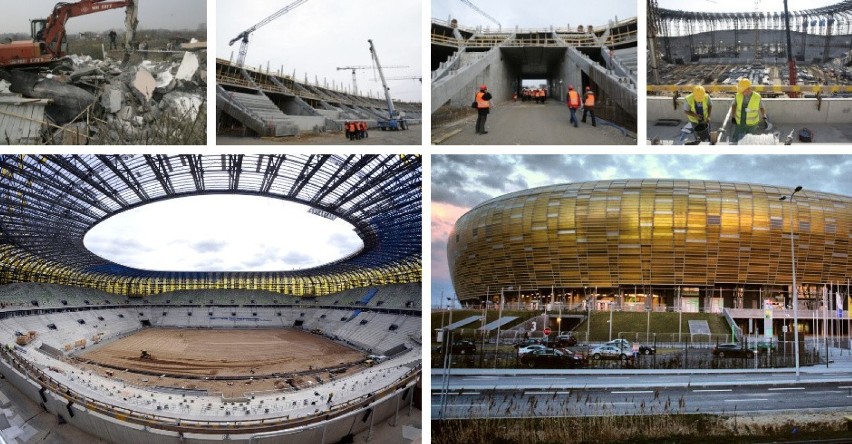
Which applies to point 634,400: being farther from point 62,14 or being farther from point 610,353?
point 62,14

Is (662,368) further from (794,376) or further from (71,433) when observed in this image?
(71,433)

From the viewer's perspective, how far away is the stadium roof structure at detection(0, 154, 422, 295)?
9.25 metres

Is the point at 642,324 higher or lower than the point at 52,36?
lower

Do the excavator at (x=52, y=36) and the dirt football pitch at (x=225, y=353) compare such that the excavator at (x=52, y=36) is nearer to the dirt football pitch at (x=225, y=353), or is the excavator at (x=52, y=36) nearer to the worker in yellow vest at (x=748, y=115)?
the worker in yellow vest at (x=748, y=115)

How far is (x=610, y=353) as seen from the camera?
31.5ft

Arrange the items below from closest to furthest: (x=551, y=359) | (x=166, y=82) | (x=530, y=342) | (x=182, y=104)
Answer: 1. (x=182, y=104)
2. (x=166, y=82)
3. (x=551, y=359)
4. (x=530, y=342)

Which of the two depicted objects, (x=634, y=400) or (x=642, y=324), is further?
(x=642, y=324)

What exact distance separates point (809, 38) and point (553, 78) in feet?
11.1

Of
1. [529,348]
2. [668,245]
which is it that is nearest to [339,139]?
[529,348]

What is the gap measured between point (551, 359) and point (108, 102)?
6.97 m

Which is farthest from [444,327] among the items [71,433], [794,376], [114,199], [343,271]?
[343,271]

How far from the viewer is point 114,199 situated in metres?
13.9

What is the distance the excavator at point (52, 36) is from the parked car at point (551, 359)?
6864 millimetres

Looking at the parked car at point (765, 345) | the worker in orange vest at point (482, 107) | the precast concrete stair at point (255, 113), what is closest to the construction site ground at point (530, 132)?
the worker in orange vest at point (482, 107)
